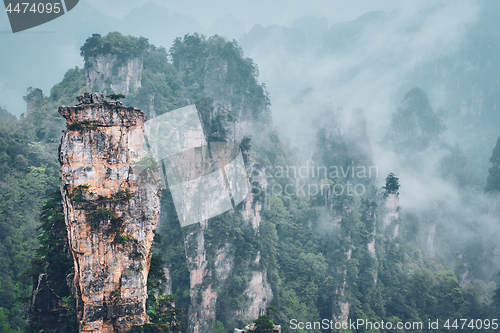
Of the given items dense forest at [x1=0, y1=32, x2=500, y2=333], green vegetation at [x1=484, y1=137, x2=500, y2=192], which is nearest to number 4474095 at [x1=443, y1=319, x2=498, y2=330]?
dense forest at [x1=0, y1=32, x2=500, y2=333]

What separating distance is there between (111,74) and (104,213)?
3536 centimetres

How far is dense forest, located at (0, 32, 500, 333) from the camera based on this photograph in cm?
2602

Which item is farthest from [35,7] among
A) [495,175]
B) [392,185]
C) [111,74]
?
[495,175]

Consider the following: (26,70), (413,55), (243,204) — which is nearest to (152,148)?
(243,204)

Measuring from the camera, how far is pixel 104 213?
36.5ft

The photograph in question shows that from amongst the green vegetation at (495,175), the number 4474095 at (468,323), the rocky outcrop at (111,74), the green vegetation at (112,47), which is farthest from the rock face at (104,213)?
the green vegetation at (495,175)

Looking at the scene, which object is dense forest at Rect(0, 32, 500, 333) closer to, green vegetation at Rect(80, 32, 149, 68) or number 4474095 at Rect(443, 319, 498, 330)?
green vegetation at Rect(80, 32, 149, 68)

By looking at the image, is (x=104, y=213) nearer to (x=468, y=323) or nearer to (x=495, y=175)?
(x=468, y=323)

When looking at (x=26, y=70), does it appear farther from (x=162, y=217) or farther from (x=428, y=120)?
(x=428, y=120)

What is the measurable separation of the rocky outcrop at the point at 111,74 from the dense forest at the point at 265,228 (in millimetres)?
868

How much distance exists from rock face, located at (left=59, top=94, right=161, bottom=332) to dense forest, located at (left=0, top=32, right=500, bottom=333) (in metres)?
1.56

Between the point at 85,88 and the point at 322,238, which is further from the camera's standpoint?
the point at 322,238

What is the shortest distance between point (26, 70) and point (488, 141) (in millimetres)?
113518

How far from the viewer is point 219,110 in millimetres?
37094
